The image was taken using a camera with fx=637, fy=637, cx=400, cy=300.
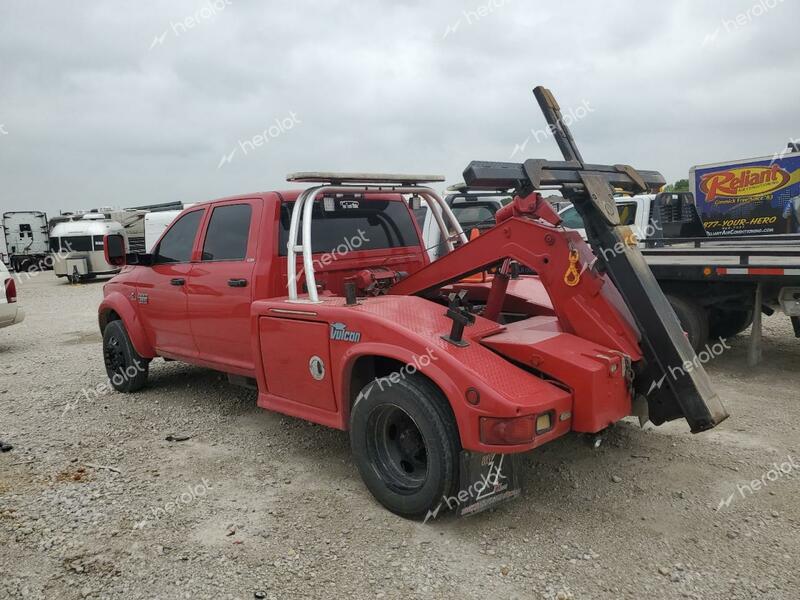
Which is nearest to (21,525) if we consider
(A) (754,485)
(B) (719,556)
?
(B) (719,556)

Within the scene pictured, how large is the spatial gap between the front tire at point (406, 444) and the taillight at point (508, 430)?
24 centimetres

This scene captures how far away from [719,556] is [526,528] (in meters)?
0.94

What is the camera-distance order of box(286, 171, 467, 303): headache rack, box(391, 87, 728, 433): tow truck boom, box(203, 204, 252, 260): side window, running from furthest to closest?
box(203, 204, 252, 260): side window
box(286, 171, 467, 303): headache rack
box(391, 87, 728, 433): tow truck boom

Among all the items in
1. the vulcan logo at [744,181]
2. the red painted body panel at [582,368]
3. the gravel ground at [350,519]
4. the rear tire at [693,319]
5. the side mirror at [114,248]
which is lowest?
the gravel ground at [350,519]

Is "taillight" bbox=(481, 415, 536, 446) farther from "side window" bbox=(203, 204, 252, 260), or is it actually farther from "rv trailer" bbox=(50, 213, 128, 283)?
"rv trailer" bbox=(50, 213, 128, 283)

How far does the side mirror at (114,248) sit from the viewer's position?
559 cm

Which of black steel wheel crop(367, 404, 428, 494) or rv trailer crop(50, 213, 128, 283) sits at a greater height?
rv trailer crop(50, 213, 128, 283)

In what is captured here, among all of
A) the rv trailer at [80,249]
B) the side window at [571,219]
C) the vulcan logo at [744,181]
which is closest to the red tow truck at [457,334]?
the side window at [571,219]

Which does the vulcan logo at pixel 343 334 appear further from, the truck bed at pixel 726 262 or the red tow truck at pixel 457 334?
the truck bed at pixel 726 262

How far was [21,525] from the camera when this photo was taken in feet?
12.1

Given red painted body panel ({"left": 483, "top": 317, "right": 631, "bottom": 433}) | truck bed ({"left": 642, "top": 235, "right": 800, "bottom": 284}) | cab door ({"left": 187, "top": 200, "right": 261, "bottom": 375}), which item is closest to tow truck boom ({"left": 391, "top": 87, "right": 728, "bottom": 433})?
red painted body panel ({"left": 483, "top": 317, "right": 631, "bottom": 433})

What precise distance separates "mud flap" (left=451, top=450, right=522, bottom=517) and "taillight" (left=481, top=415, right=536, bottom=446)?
219 mm

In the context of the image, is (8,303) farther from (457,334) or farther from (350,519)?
(457,334)

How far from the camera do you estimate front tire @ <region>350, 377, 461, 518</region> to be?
10.8ft
